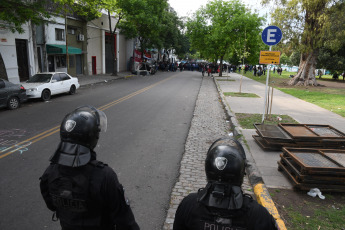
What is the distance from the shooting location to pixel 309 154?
5.24 metres

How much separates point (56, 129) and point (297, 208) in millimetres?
6843

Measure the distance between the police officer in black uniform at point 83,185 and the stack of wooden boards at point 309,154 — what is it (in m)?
3.62

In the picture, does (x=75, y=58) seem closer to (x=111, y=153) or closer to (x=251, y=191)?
(x=111, y=153)

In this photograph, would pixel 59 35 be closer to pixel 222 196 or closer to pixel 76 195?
pixel 76 195

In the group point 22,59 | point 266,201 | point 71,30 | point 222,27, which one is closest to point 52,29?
point 71,30

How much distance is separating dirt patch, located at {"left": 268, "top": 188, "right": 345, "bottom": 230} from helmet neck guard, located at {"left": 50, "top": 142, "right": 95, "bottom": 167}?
3.08 m

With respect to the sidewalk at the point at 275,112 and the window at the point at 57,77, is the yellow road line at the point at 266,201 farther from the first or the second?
the window at the point at 57,77

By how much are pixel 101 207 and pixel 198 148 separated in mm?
5277

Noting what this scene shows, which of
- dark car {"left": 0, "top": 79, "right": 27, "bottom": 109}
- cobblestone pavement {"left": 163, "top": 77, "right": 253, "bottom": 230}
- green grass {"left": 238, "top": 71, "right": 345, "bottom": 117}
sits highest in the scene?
dark car {"left": 0, "top": 79, "right": 27, "bottom": 109}

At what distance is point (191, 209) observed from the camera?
1.82 m

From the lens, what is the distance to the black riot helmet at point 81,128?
2.03 m

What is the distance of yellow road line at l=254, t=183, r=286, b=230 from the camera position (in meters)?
3.69

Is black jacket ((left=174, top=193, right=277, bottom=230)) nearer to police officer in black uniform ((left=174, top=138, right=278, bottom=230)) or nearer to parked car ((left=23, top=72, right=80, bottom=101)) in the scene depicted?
police officer in black uniform ((left=174, top=138, right=278, bottom=230))

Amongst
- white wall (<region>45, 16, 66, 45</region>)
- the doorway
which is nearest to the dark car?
the doorway
